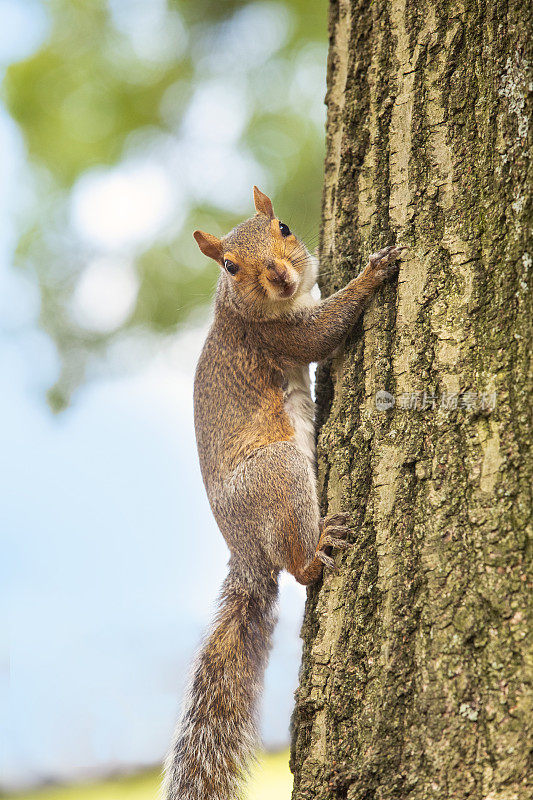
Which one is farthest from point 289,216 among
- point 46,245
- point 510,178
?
point 46,245

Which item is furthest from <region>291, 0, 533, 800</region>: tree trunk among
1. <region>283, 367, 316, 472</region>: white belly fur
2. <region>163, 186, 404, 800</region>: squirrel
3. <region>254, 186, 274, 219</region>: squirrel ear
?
<region>254, 186, 274, 219</region>: squirrel ear

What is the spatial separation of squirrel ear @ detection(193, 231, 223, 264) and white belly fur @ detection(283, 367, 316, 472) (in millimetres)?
549

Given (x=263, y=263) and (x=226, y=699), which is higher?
(x=263, y=263)

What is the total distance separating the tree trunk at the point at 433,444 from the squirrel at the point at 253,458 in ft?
0.55

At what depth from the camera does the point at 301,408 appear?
2557 mm

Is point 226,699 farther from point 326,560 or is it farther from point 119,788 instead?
point 119,788

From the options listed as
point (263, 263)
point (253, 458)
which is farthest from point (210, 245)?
point (253, 458)

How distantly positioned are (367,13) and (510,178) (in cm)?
96

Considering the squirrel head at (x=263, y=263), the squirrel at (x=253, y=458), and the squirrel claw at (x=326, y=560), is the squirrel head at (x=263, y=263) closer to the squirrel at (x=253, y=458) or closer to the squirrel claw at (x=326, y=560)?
the squirrel at (x=253, y=458)

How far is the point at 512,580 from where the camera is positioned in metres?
1.41

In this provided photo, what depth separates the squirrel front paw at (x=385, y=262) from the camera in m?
1.94

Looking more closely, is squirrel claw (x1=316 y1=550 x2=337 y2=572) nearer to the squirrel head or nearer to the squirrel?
the squirrel

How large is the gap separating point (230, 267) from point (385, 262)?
2.83 feet

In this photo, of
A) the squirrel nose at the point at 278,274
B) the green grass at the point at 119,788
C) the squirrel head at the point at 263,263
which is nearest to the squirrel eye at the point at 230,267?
the squirrel head at the point at 263,263
